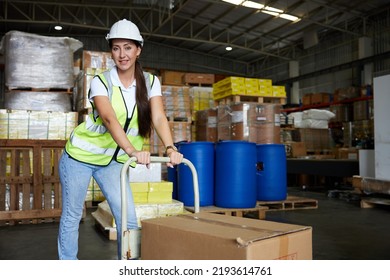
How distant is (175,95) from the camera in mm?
8344

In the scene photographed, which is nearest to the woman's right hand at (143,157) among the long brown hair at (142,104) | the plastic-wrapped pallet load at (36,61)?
the long brown hair at (142,104)

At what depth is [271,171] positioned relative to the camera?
6.13 metres

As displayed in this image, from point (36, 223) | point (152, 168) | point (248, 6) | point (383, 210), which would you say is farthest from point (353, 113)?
point (36, 223)

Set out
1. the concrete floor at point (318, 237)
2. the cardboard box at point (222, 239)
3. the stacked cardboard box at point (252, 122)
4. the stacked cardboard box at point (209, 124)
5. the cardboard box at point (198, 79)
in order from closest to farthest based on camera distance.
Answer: the cardboard box at point (222, 239) < the concrete floor at point (318, 237) < the stacked cardboard box at point (252, 122) < the stacked cardboard box at point (209, 124) < the cardboard box at point (198, 79)

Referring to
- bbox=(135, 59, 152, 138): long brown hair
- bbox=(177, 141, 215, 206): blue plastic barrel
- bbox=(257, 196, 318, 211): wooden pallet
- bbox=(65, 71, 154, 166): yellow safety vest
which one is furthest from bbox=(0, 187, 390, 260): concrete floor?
bbox=(135, 59, 152, 138): long brown hair

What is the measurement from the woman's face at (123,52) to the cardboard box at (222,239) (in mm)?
944

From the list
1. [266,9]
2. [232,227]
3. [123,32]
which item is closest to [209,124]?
[123,32]

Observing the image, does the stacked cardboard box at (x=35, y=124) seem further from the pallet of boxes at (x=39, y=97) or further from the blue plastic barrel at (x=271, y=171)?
the blue plastic barrel at (x=271, y=171)

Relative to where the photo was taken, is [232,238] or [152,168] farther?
[152,168]

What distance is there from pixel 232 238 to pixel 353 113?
13655 millimetres

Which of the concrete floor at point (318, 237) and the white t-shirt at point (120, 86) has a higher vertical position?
the white t-shirt at point (120, 86)

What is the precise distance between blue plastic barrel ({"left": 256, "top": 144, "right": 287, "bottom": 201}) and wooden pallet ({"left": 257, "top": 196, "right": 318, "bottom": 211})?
10 centimetres

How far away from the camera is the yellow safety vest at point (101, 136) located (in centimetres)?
229

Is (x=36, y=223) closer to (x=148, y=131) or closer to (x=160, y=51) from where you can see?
(x=148, y=131)
